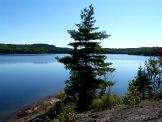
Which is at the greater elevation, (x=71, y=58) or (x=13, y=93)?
(x=71, y=58)

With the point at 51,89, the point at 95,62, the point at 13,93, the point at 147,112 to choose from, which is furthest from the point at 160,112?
the point at 51,89

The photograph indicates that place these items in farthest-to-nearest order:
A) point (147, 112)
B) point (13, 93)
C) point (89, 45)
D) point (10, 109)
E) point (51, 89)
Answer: point (51, 89) → point (13, 93) → point (10, 109) → point (89, 45) → point (147, 112)

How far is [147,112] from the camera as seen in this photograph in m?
11.7

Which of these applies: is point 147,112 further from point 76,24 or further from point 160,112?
point 76,24

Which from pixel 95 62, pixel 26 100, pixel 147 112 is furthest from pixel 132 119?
pixel 26 100

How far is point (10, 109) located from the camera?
113 feet

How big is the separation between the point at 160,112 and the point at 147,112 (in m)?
0.61

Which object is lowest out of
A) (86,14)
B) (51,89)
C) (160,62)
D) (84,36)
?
(51,89)

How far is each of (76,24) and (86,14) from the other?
189 centimetres

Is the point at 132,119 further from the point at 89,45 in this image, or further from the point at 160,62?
the point at 160,62

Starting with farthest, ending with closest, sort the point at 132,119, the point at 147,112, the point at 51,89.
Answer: the point at 51,89 → the point at 147,112 → the point at 132,119

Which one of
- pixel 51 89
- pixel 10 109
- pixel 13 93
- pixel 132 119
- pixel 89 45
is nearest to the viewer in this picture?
pixel 132 119

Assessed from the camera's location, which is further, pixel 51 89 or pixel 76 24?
pixel 51 89

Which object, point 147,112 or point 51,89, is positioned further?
point 51,89
